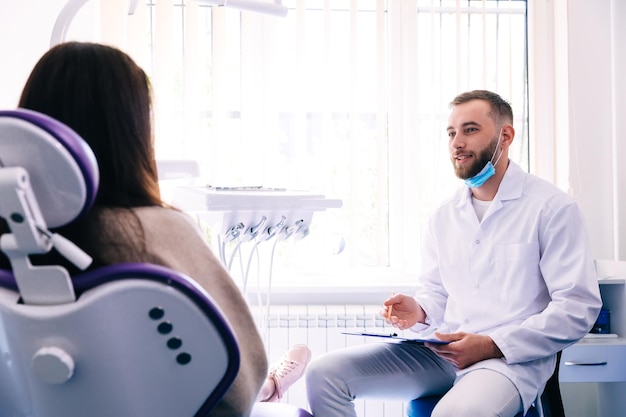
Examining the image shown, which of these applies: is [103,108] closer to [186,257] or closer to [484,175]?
[186,257]

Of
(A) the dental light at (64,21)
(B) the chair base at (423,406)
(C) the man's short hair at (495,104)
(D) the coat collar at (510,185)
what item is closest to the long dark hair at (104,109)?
(A) the dental light at (64,21)

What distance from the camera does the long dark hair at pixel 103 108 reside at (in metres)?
1.06

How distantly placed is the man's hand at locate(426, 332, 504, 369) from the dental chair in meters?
1.07

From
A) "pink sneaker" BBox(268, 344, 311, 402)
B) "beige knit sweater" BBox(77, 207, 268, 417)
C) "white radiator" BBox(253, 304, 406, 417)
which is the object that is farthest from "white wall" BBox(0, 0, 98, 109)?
"beige knit sweater" BBox(77, 207, 268, 417)

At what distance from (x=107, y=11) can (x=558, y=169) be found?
6.87ft

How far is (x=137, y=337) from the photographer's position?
897 mm

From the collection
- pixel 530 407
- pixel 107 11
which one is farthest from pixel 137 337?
pixel 107 11

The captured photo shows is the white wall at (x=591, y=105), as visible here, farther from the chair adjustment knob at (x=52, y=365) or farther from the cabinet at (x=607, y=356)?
the chair adjustment knob at (x=52, y=365)

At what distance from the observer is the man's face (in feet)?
7.32

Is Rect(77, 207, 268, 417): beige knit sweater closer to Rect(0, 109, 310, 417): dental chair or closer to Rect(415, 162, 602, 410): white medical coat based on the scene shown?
Rect(0, 109, 310, 417): dental chair

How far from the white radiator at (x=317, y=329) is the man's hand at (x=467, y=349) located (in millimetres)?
1049

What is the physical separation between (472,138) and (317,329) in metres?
1.12

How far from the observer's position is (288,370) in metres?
2.18

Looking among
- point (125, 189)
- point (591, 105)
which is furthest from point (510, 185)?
point (125, 189)
